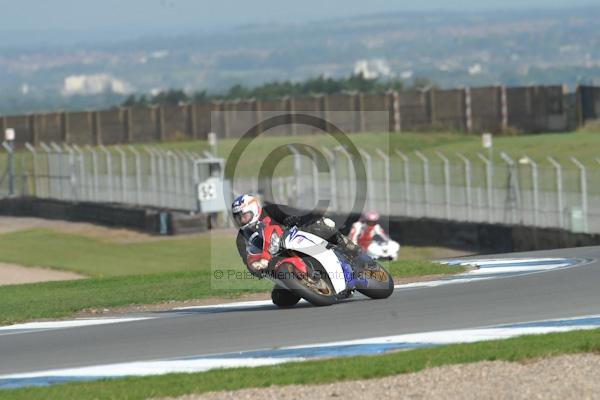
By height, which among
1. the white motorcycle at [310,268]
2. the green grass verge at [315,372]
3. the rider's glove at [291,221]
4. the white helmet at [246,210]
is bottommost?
the green grass verge at [315,372]

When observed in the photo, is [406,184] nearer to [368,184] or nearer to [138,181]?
[368,184]

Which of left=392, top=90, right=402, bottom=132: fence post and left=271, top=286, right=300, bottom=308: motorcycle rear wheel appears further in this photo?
left=392, top=90, right=402, bottom=132: fence post

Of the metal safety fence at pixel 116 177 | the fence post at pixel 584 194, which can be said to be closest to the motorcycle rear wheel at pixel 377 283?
the fence post at pixel 584 194

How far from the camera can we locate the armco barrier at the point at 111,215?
38.6m

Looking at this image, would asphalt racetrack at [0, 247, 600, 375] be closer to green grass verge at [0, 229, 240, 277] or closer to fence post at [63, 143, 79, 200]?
green grass verge at [0, 229, 240, 277]

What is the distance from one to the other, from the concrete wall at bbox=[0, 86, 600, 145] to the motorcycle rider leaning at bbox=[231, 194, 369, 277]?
43.9m

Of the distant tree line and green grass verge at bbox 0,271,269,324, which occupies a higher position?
the distant tree line

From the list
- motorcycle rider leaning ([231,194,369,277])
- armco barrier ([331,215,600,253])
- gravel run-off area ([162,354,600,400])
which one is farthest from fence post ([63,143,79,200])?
gravel run-off area ([162,354,600,400])

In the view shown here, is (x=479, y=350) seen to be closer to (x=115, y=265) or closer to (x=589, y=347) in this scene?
(x=589, y=347)

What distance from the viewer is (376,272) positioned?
14477mm

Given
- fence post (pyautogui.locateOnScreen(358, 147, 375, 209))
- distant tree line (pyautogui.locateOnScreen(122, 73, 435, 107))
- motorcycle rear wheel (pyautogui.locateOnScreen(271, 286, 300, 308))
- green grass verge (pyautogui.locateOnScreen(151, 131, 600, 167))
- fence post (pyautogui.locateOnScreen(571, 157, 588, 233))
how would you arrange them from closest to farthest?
motorcycle rear wheel (pyautogui.locateOnScreen(271, 286, 300, 308)) < fence post (pyautogui.locateOnScreen(571, 157, 588, 233)) < fence post (pyautogui.locateOnScreen(358, 147, 375, 209)) < green grass verge (pyautogui.locateOnScreen(151, 131, 600, 167)) < distant tree line (pyautogui.locateOnScreen(122, 73, 435, 107))

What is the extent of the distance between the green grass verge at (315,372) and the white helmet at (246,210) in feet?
9.67

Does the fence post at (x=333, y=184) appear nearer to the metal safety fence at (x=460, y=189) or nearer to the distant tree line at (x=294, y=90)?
the metal safety fence at (x=460, y=189)

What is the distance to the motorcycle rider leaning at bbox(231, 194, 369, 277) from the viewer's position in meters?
13.7
